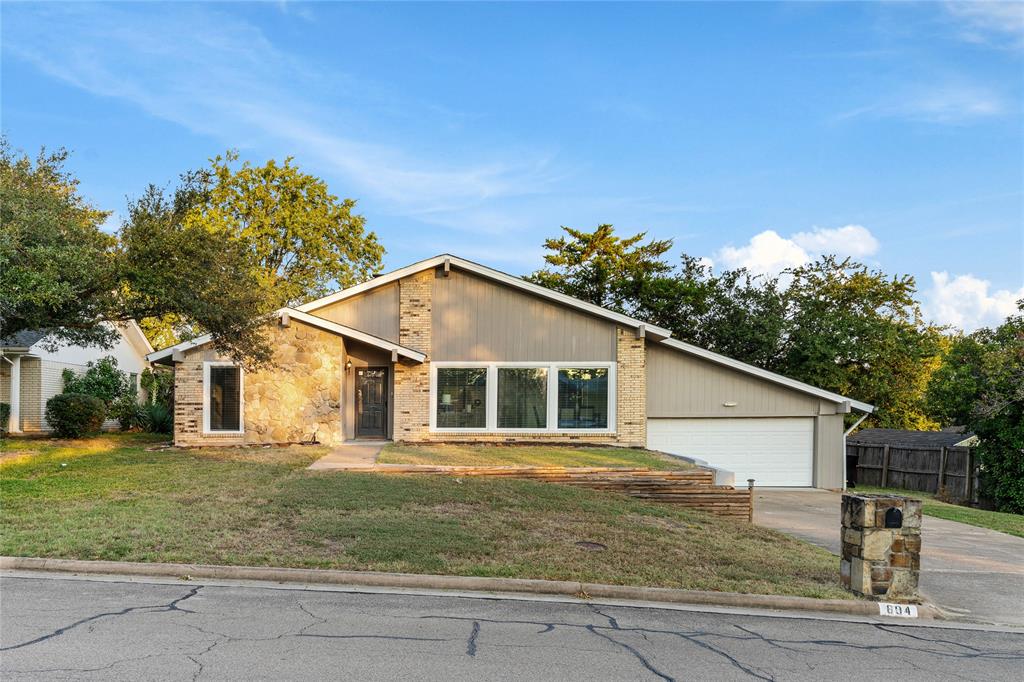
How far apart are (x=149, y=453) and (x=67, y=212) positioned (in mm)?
5439

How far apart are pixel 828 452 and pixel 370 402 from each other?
41.3 ft

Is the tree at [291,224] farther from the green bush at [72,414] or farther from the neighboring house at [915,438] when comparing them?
the neighboring house at [915,438]

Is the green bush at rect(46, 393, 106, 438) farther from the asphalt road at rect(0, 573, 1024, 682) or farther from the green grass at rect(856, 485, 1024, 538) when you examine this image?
the green grass at rect(856, 485, 1024, 538)

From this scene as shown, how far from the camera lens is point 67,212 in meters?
14.0

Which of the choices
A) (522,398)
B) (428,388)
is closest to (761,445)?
(522,398)

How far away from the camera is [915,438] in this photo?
26.5 metres

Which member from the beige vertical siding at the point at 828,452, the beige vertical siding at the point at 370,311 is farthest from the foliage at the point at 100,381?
the beige vertical siding at the point at 828,452

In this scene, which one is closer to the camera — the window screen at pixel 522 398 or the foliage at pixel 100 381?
the window screen at pixel 522 398

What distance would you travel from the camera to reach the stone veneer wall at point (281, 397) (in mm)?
17344

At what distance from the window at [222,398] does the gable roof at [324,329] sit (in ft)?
2.69

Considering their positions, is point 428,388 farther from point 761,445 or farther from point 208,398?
point 761,445

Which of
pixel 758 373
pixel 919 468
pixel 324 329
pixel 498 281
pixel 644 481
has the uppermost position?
pixel 498 281

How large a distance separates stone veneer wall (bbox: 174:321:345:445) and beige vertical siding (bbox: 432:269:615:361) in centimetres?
312

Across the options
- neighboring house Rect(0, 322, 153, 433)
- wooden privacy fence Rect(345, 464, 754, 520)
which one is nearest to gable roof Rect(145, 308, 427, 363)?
neighboring house Rect(0, 322, 153, 433)
